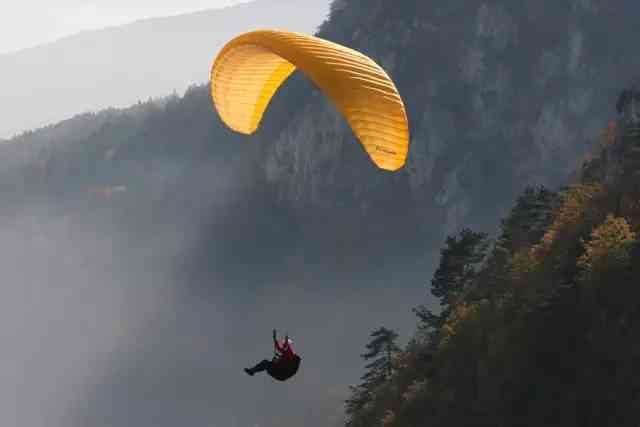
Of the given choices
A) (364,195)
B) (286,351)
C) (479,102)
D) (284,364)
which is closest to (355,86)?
(286,351)

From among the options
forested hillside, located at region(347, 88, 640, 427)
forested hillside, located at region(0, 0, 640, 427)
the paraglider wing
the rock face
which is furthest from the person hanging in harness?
the rock face

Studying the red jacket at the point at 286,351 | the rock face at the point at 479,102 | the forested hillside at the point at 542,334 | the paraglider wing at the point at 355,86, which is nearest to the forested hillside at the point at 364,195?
the rock face at the point at 479,102

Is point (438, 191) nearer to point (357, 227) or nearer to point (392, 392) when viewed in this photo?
point (357, 227)

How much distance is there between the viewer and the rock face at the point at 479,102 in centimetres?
15012

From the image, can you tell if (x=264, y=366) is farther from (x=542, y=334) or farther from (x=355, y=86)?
(x=542, y=334)

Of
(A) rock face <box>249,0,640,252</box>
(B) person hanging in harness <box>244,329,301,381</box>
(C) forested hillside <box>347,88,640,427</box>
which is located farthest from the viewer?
(A) rock face <box>249,0,640,252</box>

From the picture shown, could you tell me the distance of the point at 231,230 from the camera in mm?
198125

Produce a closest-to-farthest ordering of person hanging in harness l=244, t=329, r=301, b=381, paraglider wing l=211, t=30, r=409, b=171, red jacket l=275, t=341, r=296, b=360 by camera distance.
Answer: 1. paraglider wing l=211, t=30, r=409, b=171
2. person hanging in harness l=244, t=329, r=301, b=381
3. red jacket l=275, t=341, r=296, b=360

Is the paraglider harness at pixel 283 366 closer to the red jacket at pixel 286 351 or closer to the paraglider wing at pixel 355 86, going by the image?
the red jacket at pixel 286 351

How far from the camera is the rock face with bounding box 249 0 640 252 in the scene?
150 metres

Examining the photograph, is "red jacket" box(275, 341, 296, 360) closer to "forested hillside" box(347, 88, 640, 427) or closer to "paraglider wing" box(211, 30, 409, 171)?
"paraglider wing" box(211, 30, 409, 171)

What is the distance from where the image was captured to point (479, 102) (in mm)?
158500

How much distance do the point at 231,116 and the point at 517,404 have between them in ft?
58.9

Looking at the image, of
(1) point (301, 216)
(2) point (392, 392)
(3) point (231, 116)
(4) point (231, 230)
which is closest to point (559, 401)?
(2) point (392, 392)
